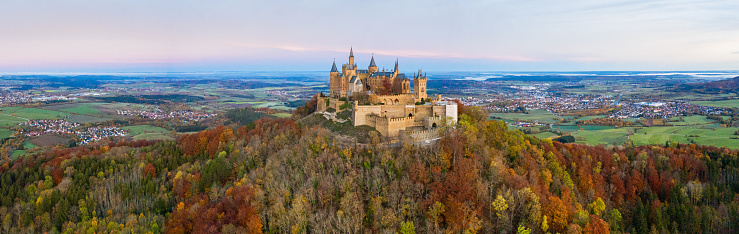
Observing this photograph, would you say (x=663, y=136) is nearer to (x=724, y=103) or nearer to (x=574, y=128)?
(x=574, y=128)

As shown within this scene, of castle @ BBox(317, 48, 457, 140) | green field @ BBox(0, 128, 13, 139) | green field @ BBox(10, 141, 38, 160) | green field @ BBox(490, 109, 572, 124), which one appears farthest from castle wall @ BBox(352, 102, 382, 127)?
green field @ BBox(0, 128, 13, 139)

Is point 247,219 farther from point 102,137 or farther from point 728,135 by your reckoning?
point 728,135

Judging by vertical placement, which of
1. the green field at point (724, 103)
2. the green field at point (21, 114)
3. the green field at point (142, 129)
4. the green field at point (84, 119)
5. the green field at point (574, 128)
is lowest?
the green field at point (142, 129)

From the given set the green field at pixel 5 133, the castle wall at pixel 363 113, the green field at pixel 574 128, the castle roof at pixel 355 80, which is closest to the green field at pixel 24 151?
the green field at pixel 5 133

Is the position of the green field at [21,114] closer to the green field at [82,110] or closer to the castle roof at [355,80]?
the green field at [82,110]

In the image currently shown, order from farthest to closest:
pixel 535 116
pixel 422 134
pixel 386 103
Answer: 1. pixel 535 116
2. pixel 386 103
3. pixel 422 134

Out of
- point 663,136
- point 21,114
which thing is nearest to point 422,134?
point 663,136
